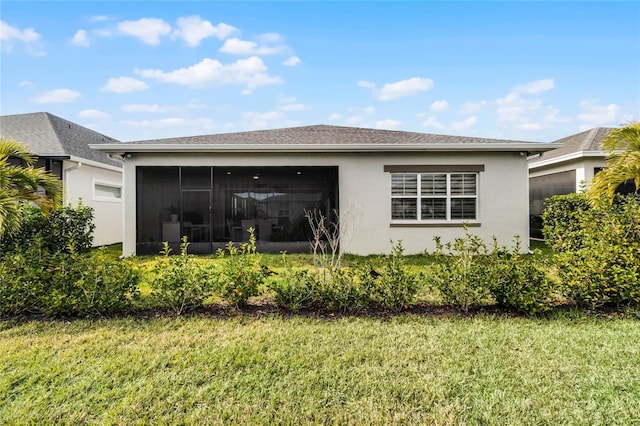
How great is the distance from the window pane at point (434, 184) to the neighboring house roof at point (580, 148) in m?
4.17

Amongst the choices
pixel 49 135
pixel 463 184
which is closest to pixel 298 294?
pixel 463 184

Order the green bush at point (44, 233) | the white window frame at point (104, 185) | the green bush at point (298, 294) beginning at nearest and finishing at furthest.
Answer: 1. the green bush at point (298, 294)
2. the green bush at point (44, 233)
3. the white window frame at point (104, 185)

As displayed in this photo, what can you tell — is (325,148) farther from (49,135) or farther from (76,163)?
(49,135)

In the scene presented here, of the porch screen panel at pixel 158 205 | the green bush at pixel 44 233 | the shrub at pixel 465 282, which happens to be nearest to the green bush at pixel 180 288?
the green bush at pixel 44 233

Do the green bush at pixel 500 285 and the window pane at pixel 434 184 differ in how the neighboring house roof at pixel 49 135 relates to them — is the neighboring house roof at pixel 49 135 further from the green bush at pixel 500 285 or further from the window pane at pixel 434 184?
the green bush at pixel 500 285

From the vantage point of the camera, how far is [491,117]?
54.5ft

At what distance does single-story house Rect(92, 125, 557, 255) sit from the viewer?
33.4 feet

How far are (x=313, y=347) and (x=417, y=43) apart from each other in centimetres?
1291

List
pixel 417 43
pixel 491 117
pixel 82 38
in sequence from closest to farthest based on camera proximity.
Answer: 1. pixel 82 38
2. pixel 417 43
3. pixel 491 117

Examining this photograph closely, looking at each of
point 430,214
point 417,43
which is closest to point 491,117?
point 417,43

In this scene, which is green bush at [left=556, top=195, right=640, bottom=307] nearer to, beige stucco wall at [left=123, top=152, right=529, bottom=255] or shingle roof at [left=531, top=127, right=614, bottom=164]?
beige stucco wall at [left=123, top=152, right=529, bottom=255]

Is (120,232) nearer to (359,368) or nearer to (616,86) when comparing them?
(359,368)

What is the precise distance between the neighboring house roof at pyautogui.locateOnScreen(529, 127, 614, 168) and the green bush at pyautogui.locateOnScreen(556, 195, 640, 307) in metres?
7.21

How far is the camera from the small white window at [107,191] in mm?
13031
